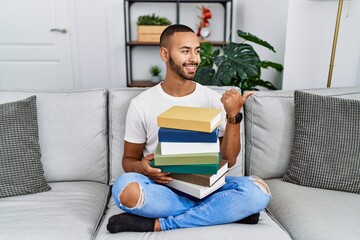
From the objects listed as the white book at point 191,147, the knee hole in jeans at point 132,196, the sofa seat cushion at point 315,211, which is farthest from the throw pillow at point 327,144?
the knee hole in jeans at point 132,196

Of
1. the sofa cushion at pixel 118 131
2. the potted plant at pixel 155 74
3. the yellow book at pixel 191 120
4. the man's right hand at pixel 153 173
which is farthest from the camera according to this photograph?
the potted plant at pixel 155 74

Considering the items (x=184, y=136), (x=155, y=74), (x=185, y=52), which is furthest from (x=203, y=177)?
(x=155, y=74)

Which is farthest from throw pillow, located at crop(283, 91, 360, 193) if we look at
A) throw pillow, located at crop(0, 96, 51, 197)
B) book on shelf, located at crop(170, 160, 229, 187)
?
throw pillow, located at crop(0, 96, 51, 197)

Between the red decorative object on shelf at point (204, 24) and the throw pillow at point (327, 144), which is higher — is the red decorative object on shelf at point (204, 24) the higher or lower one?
the higher one

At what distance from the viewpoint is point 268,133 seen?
152cm

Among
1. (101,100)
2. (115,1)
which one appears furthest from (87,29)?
(101,100)

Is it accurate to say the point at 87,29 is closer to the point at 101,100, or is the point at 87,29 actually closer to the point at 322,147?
the point at 101,100

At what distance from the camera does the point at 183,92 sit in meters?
1.37

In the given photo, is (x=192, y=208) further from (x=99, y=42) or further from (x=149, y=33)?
(x=99, y=42)

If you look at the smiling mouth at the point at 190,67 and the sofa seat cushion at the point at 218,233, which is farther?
the smiling mouth at the point at 190,67

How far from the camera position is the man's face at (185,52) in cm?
128

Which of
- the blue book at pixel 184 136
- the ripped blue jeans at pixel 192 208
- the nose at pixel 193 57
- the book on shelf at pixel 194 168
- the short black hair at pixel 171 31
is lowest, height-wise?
the ripped blue jeans at pixel 192 208

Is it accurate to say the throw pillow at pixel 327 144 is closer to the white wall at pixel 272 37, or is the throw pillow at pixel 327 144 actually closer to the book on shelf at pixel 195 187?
Result: the book on shelf at pixel 195 187

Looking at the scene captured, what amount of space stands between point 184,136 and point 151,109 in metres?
0.33
